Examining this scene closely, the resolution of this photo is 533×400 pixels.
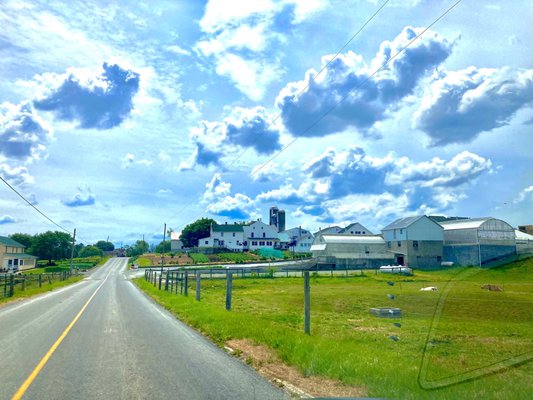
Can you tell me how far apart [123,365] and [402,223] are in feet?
214

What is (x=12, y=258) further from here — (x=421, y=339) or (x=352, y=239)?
(x=421, y=339)

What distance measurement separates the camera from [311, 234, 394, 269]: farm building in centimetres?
7412

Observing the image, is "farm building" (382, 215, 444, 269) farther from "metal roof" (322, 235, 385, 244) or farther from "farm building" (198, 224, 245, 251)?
"farm building" (198, 224, 245, 251)

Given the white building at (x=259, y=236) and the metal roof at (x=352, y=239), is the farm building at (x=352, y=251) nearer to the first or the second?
the metal roof at (x=352, y=239)

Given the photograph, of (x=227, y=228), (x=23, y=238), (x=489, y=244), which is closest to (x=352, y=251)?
(x=227, y=228)

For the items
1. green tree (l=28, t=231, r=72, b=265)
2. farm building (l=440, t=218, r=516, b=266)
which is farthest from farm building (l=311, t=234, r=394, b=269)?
green tree (l=28, t=231, r=72, b=265)

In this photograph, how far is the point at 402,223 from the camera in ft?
229

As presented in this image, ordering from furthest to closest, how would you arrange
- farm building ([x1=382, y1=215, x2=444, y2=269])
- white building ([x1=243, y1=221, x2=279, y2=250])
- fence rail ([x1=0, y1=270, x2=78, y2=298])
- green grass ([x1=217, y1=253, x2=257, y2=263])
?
white building ([x1=243, y1=221, x2=279, y2=250]) < green grass ([x1=217, y1=253, x2=257, y2=263]) < farm building ([x1=382, y1=215, x2=444, y2=269]) < fence rail ([x1=0, y1=270, x2=78, y2=298])

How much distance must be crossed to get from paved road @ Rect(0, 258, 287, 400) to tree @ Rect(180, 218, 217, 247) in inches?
5040

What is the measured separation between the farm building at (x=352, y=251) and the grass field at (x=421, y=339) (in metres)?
51.0

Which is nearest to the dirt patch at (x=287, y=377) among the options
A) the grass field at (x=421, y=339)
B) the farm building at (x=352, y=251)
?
the grass field at (x=421, y=339)

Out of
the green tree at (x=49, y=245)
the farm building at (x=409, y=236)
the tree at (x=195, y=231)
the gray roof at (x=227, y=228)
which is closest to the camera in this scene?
the farm building at (x=409, y=236)

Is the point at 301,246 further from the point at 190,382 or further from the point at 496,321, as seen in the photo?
the point at 190,382

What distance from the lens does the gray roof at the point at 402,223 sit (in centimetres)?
6447
